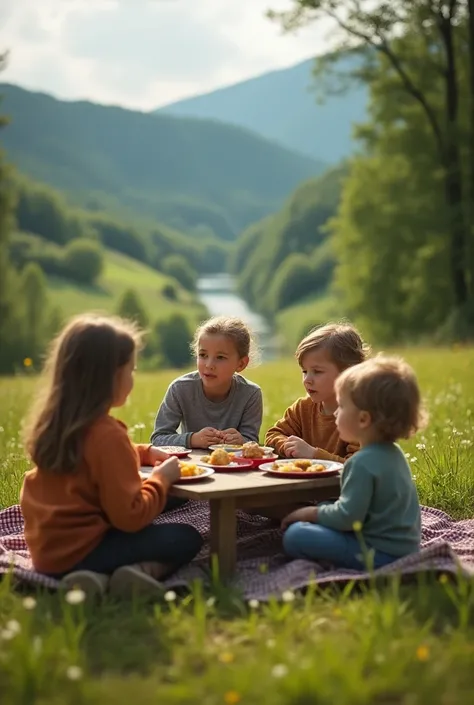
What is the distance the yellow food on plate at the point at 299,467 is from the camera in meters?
5.36

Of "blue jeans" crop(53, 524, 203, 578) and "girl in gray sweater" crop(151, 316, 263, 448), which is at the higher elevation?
"girl in gray sweater" crop(151, 316, 263, 448)

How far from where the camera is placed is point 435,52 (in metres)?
30.8

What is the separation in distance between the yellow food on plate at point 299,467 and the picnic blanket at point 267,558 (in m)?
0.52

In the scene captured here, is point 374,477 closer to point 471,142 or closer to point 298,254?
point 471,142

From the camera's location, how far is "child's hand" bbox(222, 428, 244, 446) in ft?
20.9

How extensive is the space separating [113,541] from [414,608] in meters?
1.58

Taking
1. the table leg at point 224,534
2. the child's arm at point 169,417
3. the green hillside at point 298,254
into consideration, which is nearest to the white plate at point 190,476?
the table leg at point 224,534

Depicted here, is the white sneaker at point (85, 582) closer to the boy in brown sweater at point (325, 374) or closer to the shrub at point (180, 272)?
the boy in brown sweater at point (325, 374)

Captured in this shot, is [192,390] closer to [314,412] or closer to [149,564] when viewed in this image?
[314,412]

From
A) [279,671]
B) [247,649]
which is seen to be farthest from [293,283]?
[279,671]

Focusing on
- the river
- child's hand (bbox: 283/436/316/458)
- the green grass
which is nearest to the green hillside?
the river

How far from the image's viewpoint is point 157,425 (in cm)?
669

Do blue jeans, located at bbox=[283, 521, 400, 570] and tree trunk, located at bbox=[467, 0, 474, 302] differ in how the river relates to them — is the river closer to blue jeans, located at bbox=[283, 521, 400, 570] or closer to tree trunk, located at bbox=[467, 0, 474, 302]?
tree trunk, located at bbox=[467, 0, 474, 302]

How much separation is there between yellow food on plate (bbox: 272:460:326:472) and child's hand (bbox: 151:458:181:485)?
2.07ft
